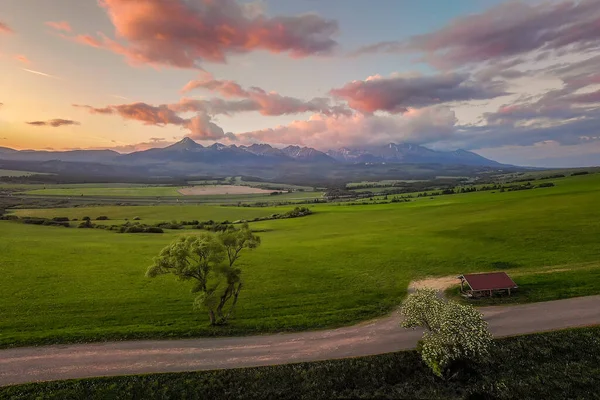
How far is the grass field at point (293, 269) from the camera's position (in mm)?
34969

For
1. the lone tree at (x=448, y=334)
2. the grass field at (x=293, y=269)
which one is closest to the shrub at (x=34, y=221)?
the grass field at (x=293, y=269)

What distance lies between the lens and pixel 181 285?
156ft

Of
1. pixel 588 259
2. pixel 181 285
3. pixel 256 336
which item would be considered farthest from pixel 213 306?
pixel 588 259

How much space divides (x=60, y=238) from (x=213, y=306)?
69023 mm

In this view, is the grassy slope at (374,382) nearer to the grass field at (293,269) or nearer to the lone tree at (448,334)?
the lone tree at (448,334)

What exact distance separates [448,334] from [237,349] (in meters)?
18.6

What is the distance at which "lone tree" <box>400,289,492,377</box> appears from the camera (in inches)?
982

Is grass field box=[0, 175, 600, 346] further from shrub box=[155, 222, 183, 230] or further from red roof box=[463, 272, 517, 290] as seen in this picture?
shrub box=[155, 222, 183, 230]

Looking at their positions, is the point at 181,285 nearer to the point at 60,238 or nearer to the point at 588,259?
the point at 60,238

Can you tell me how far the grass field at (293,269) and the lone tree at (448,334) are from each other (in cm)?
A: 939

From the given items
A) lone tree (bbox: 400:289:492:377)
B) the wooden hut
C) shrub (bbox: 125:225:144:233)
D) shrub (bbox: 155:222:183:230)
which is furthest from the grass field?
shrub (bbox: 155:222:183:230)

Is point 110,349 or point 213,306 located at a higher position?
point 213,306

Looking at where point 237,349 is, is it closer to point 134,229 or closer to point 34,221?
point 134,229

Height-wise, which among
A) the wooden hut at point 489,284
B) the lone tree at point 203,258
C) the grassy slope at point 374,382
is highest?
the lone tree at point 203,258
